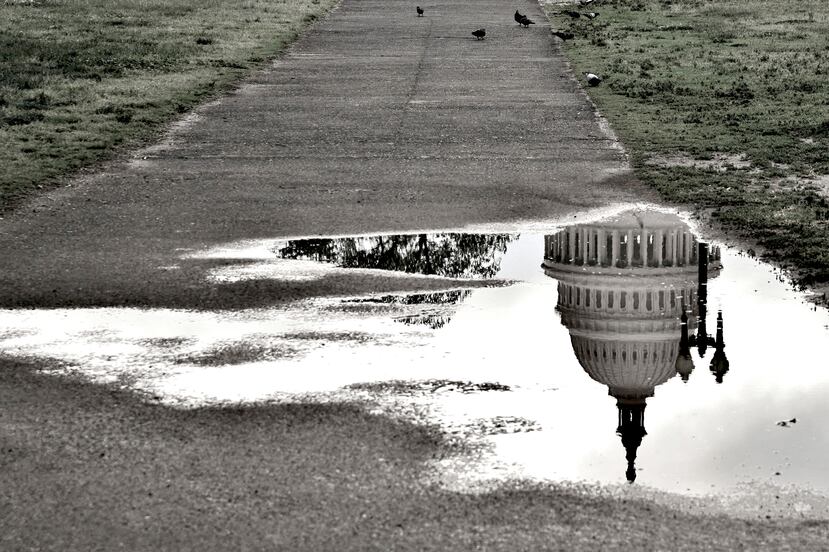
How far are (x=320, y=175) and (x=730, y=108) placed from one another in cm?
861

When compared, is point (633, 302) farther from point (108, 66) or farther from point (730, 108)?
point (108, 66)

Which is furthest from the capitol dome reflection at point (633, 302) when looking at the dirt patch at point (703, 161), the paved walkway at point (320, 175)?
the dirt patch at point (703, 161)

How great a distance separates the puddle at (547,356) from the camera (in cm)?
862

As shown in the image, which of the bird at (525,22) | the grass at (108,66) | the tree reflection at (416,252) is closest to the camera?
the tree reflection at (416,252)

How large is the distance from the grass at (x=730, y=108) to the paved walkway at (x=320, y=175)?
0.84 meters

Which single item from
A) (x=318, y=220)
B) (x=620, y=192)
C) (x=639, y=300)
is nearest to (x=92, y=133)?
(x=318, y=220)

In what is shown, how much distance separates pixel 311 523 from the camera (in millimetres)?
7695

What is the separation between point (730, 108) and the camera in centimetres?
2364

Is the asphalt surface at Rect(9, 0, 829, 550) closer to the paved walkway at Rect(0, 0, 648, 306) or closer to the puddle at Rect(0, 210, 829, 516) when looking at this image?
the paved walkway at Rect(0, 0, 648, 306)

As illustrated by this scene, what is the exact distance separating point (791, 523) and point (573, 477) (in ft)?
4.24

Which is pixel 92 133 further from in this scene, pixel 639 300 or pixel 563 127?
pixel 639 300

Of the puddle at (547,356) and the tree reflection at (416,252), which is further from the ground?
the puddle at (547,356)

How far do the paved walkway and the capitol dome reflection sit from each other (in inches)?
50.3

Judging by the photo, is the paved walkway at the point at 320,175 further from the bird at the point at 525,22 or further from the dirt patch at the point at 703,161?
the bird at the point at 525,22
